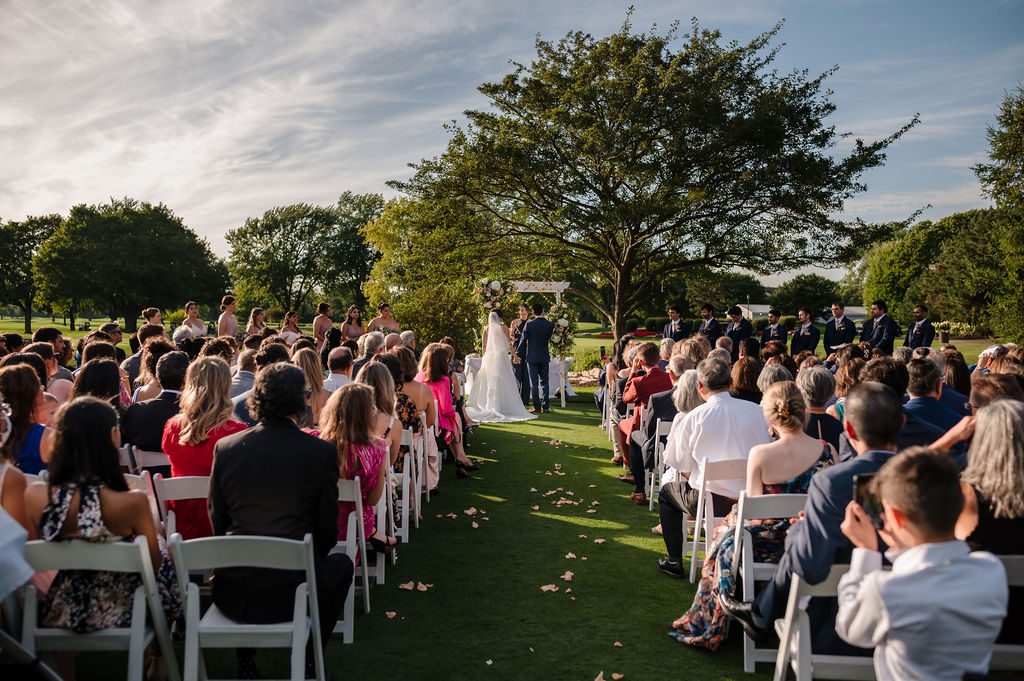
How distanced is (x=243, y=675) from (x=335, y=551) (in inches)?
36.9

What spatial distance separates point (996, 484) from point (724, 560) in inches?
63.2

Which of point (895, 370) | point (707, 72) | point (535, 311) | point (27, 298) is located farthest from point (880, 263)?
point (27, 298)

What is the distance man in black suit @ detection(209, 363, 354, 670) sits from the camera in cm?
323

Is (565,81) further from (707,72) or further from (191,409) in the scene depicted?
(191,409)

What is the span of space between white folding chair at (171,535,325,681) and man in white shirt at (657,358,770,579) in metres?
2.90

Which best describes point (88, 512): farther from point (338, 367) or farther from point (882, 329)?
point (882, 329)

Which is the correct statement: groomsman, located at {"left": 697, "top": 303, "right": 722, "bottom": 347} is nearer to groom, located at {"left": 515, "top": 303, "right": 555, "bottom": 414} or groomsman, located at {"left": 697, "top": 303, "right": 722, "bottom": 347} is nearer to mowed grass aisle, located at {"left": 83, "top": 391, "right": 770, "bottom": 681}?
groom, located at {"left": 515, "top": 303, "right": 555, "bottom": 414}

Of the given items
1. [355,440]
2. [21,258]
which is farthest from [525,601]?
[21,258]

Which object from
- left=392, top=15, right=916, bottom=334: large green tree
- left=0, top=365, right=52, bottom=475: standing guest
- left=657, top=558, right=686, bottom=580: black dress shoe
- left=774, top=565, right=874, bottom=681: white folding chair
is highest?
left=392, top=15, right=916, bottom=334: large green tree

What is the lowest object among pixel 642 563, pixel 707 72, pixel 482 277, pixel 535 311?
pixel 642 563

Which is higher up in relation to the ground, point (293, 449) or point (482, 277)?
point (482, 277)

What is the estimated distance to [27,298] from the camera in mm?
56094

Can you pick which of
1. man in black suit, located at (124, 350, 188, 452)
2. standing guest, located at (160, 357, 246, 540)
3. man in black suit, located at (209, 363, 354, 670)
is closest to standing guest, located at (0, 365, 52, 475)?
standing guest, located at (160, 357, 246, 540)

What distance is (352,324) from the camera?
14438mm
